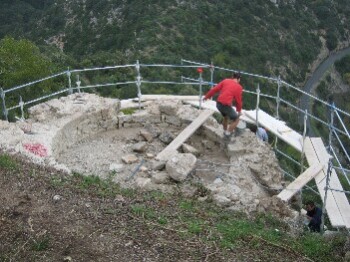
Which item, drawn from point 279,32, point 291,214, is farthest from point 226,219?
point 279,32

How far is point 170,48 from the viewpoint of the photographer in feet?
108

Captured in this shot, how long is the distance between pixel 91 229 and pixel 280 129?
562 centimetres

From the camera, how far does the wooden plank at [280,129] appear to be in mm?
9895

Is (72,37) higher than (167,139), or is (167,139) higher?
(167,139)

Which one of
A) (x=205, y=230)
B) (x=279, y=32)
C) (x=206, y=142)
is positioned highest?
(x=205, y=230)

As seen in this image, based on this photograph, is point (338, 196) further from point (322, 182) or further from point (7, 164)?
point (7, 164)

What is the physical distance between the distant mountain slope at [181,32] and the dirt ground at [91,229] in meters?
20.0

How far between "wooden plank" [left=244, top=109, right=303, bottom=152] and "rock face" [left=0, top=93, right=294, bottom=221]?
15.7 inches

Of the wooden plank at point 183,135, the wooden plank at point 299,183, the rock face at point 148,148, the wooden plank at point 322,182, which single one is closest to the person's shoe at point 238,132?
the rock face at point 148,148

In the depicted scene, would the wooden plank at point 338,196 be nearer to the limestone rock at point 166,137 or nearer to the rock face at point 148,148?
the rock face at point 148,148

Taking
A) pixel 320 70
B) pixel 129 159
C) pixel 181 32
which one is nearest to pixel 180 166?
pixel 129 159

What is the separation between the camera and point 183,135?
34.4 ft

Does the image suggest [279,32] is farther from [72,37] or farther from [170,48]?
[72,37]

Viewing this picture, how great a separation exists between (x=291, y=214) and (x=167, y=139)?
367cm
